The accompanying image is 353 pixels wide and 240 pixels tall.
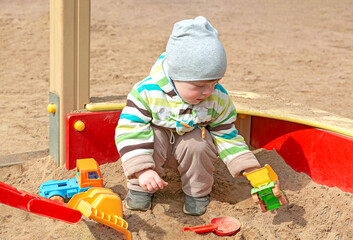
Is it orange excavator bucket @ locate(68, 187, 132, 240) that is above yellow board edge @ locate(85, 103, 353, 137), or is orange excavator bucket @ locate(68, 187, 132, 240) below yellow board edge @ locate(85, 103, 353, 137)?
below

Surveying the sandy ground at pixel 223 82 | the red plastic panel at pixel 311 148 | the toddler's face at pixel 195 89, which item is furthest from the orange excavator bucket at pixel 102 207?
the red plastic panel at pixel 311 148

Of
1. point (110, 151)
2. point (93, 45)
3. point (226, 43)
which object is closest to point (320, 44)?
point (226, 43)

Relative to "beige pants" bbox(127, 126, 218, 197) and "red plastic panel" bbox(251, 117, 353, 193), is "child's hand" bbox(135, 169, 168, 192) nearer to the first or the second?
"beige pants" bbox(127, 126, 218, 197)

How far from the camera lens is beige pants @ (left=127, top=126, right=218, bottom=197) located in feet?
5.70

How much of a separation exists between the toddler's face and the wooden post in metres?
0.56

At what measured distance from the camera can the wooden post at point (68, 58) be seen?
1.97 m

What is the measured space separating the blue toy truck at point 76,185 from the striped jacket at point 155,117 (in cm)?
19

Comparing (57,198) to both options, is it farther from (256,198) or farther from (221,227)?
(256,198)

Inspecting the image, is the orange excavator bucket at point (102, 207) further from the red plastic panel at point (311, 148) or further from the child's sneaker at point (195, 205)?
the red plastic panel at point (311, 148)

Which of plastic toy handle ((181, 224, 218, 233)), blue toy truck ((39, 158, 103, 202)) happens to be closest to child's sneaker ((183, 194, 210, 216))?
plastic toy handle ((181, 224, 218, 233))

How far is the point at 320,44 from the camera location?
557 centimetres

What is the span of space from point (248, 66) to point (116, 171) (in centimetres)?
281

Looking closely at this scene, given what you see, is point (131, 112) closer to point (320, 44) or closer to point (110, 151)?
point (110, 151)

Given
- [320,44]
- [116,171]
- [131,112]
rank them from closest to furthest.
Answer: [131,112], [116,171], [320,44]
